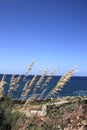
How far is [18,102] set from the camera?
7.53 metres

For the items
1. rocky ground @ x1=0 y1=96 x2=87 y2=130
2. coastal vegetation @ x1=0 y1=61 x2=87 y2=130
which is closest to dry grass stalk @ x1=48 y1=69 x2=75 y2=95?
coastal vegetation @ x1=0 y1=61 x2=87 y2=130

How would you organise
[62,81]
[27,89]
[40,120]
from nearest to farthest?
[62,81]
[27,89]
[40,120]

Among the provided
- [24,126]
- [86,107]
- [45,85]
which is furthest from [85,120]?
[24,126]

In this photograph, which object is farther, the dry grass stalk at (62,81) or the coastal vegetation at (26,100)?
the coastal vegetation at (26,100)

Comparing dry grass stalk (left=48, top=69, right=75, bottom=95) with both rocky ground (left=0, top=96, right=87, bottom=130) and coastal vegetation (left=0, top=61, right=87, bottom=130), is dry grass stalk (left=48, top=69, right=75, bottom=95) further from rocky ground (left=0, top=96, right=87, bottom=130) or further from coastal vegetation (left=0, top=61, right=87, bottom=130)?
rocky ground (left=0, top=96, right=87, bottom=130)

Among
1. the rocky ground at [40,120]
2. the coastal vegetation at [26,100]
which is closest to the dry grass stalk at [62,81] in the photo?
the coastal vegetation at [26,100]

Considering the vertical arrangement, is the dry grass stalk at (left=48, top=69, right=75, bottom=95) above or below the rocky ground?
above

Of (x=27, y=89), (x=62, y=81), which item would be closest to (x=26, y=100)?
(x=27, y=89)

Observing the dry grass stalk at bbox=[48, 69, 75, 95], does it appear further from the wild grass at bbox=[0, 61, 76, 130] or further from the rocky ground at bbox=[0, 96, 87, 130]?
the rocky ground at bbox=[0, 96, 87, 130]

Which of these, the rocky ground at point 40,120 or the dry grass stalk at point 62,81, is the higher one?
the dry grass stalk at point 62,81

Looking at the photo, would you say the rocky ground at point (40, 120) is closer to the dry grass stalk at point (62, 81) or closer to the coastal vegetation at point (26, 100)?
the coastal vegetation at point (26, 100)

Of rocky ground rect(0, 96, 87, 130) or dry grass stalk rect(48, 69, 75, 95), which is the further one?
rocky ground rect(0, 96, 87, 130)

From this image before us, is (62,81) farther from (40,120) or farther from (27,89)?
(40,120)

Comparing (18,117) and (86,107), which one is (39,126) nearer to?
(18,117)
